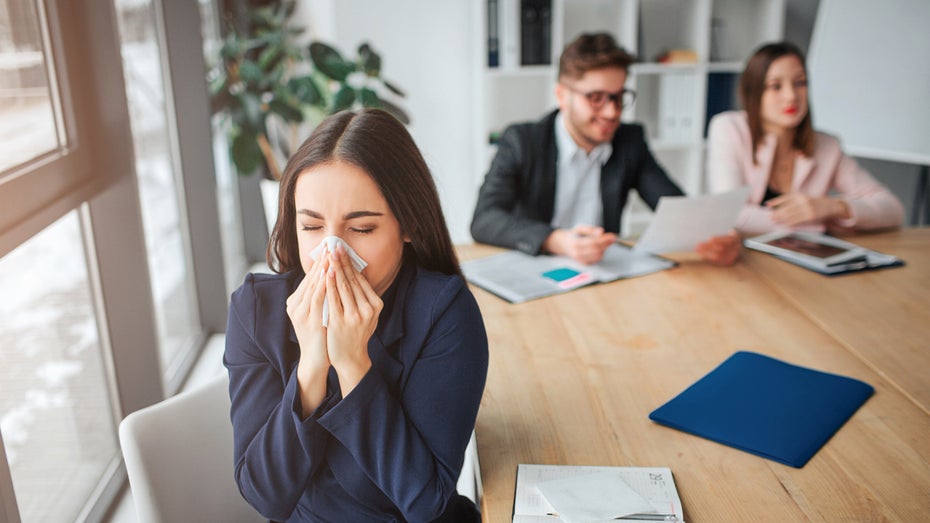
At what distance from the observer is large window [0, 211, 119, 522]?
159 centimetres

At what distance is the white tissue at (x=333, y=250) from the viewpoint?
1078mm

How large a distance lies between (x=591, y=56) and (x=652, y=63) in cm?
173

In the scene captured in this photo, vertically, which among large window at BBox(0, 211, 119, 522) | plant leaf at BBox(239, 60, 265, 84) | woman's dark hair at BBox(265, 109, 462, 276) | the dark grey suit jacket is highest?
plant leaf at BBox(239, 60, 265, 84)

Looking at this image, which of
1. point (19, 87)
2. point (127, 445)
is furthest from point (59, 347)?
point (127, 445)

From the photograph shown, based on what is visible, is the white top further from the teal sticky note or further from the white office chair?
the white office chair

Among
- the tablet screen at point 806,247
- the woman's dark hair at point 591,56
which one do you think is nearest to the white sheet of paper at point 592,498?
the tablet screen at point 806,247

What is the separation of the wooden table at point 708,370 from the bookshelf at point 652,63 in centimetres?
169

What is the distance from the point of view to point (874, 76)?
138 inches

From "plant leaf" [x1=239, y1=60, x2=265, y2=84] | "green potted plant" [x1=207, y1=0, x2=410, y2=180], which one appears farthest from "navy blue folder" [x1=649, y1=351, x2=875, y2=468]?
"plant leaf" [x1=239, y1=60, x2=265, y2=84]

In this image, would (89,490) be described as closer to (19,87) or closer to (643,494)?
(19,87)

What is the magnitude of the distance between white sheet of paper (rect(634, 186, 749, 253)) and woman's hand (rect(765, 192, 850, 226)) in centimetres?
26

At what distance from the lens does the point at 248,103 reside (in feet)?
9.29

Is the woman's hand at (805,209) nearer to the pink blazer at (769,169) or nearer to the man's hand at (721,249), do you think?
the pink blazer at (769,169)

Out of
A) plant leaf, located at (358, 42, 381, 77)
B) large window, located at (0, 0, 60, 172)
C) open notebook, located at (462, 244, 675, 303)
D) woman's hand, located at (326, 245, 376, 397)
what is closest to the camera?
woman's hand, located at (326, 245, 376, 397)
